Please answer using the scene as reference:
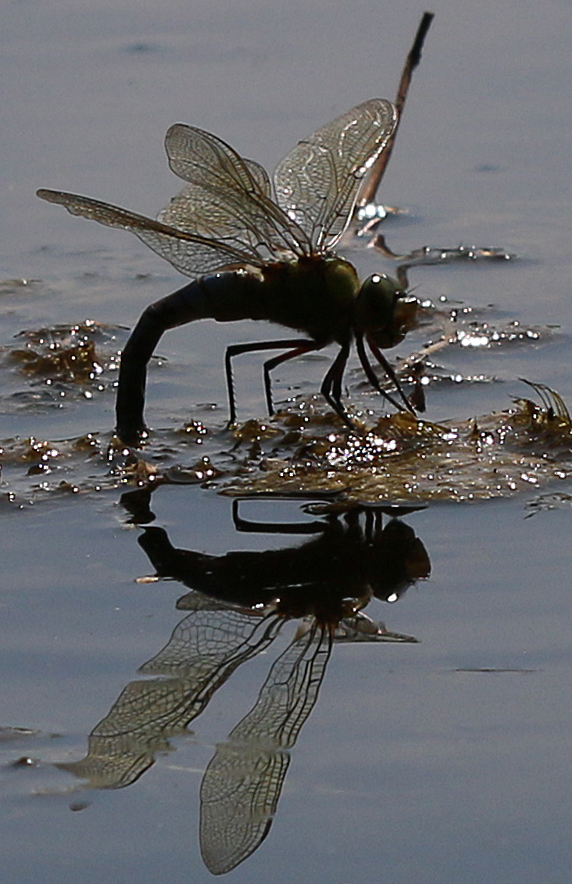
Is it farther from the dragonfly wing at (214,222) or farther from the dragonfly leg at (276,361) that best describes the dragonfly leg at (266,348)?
the dragonfly wing at (214,222)

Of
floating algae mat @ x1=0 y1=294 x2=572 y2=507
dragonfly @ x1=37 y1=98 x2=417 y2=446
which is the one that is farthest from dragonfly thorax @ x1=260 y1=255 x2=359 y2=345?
floating algae mat @ x1=0 y1=294 x2=572 y2=507

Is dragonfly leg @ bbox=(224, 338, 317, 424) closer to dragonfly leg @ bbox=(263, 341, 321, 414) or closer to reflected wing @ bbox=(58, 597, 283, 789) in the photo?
dragonfly leg @ bbox=(263, 341, 321, 414)

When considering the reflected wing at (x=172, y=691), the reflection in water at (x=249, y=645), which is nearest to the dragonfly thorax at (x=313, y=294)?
the reflection in water at (x=249, y=645)

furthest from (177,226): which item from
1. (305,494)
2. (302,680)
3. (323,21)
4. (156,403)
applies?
(323,21)

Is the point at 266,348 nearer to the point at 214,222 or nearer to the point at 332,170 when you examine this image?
the point at 214,222

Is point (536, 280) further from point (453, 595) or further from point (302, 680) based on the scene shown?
point (302, 680)
